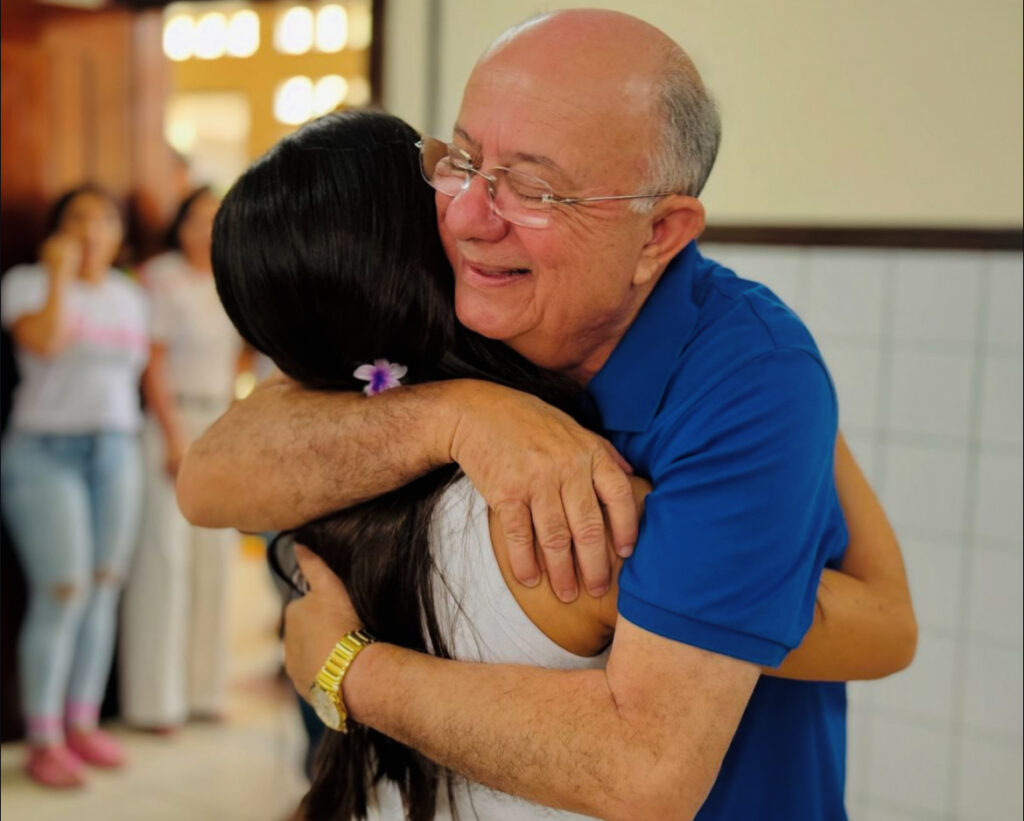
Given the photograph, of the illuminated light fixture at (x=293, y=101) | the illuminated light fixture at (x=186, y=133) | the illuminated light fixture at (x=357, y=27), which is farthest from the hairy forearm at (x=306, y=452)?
the illuminated light fixture at (x=293, y=101)

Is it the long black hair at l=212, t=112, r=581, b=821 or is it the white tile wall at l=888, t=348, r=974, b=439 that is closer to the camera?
the long black hair at l=212, t=112, r=581, b=821

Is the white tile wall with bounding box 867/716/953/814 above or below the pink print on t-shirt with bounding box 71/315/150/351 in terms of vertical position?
below

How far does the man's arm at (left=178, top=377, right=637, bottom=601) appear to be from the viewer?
37.8 inches

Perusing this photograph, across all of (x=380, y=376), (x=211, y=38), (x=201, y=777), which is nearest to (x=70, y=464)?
(x=201, y=777)

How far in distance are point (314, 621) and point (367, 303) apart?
0.33 metres

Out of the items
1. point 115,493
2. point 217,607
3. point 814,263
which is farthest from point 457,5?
point 217,607

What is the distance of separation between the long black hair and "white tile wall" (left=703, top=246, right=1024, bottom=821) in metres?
1.44

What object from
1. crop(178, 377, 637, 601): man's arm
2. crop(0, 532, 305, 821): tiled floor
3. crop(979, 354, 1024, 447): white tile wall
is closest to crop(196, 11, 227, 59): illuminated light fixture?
crop(0, 532, 305, 821): tiled floor

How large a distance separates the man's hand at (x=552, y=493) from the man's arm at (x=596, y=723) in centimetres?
7

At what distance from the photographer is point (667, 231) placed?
110cm

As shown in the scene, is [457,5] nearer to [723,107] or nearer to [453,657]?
[723,107]

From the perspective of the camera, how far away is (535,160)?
1.01 meters

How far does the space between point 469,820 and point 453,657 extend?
20cm

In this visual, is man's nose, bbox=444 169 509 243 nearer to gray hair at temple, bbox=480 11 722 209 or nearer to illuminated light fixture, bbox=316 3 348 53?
gray hair at temple, bbox=480 11 722 209
